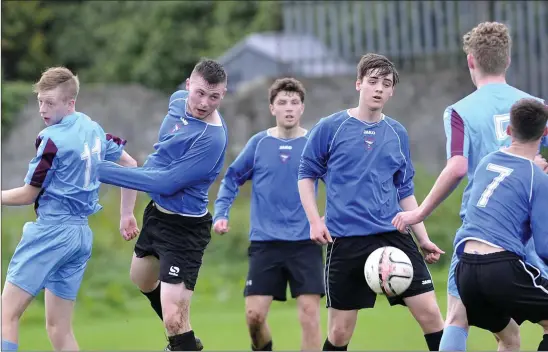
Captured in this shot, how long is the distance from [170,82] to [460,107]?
18878mm

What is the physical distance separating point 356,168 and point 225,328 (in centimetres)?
537

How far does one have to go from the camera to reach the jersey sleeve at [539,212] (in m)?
6.25

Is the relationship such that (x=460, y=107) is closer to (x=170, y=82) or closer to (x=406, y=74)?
(x=406, y=74)

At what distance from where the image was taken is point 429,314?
7.56 meters

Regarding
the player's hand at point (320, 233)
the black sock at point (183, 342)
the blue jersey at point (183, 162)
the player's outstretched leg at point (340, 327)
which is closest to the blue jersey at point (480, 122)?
the player's hand at point (320, 233)

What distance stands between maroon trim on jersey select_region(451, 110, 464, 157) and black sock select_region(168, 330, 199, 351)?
7.71ft

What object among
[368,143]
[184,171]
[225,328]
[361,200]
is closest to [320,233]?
[361,200]

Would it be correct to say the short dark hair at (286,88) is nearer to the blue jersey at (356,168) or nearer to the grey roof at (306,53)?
the blue jersey at (356,168)

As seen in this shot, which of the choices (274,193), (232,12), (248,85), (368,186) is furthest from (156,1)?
(368,186)

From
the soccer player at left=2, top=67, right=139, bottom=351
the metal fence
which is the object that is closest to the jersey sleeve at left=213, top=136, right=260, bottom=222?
the soccer player at left=2, top=67, right=139, bottom=351

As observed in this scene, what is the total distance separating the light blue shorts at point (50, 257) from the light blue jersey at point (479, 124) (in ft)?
8.74

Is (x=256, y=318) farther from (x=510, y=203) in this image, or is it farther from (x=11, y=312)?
(x=510, y=203)

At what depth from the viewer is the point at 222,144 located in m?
7.86

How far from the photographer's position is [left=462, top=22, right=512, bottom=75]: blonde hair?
23.1 ft
